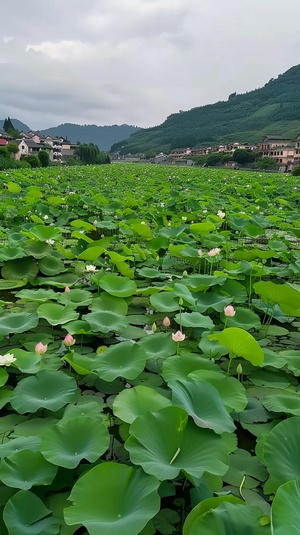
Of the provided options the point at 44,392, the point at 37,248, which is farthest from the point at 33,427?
the point at 37,248

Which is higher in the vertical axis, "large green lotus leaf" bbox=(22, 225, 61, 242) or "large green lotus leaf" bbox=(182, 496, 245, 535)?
"large green lotus leaf" bbox=(22, 225, 61, 242)

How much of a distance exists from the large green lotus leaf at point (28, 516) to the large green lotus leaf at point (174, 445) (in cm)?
23

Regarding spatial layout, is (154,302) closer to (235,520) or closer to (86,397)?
(86,397)

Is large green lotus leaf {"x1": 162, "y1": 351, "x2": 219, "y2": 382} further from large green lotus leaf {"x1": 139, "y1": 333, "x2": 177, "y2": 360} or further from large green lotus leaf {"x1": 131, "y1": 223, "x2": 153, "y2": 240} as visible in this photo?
large green lotus leaf {"x1": 131, "y1": 223, "x2": 153, "y2": 240}

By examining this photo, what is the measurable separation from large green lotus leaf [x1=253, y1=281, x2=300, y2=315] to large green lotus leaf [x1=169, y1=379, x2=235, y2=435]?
0.81m

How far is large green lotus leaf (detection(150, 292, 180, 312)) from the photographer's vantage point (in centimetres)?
206

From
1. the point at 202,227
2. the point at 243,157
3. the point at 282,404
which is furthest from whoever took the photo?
the point at 243,157

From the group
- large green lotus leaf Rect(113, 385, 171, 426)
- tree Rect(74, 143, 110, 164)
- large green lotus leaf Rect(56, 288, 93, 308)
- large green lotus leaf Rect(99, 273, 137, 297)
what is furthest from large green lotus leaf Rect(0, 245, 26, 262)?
tree Rect(74, 143, 110, 164)

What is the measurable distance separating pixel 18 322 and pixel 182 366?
807mm

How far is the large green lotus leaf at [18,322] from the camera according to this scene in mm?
1798

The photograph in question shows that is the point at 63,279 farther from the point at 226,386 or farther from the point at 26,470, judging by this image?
the point at 26,470

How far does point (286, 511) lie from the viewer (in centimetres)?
76

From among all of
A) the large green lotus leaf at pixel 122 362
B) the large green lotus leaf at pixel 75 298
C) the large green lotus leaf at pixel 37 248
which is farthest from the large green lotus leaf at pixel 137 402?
the large green lotus leaf at pixel 37 248

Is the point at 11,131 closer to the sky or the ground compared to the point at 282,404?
closer to the sky
